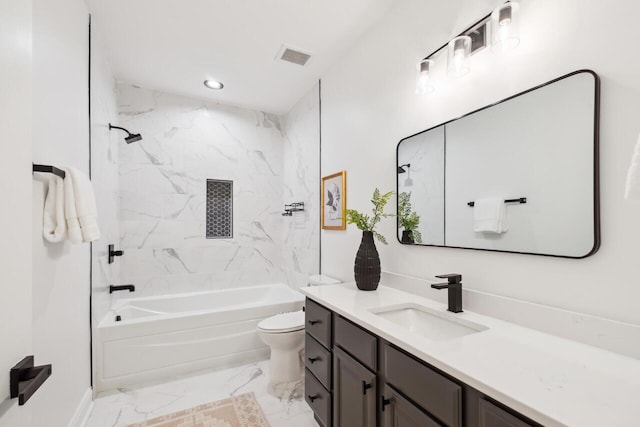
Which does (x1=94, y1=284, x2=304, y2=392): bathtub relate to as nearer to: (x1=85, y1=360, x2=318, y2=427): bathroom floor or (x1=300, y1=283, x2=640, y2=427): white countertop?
(x1=85, y1=360, x2=318, y2=427): bathroom floor

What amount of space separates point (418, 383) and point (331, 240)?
172 cm

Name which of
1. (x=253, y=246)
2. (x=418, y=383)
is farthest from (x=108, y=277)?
(x=418, y=383)

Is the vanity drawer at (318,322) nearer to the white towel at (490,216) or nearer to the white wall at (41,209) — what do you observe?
the white towel at (490,216)

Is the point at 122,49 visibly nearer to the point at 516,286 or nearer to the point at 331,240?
the point at 331,240

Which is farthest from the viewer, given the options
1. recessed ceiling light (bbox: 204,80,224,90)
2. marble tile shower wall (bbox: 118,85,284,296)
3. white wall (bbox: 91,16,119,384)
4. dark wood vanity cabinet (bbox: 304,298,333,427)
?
marble tile shower wall (bbox: 118,85,284,296)

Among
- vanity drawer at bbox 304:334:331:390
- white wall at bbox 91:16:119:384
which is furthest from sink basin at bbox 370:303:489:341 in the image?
white wall at bbox 91:16:119:384

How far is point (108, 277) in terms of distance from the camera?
2590 millimetres

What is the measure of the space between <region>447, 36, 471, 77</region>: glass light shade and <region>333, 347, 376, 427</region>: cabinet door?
1.49 m

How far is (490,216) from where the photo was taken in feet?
4.49

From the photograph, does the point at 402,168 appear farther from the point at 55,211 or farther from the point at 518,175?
the point at 55,211

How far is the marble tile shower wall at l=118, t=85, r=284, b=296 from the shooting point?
310 cm

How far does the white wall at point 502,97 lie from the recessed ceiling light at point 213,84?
1.37 m

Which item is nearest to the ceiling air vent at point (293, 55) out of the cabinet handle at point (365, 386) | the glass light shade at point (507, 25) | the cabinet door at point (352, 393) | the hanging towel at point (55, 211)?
the glass light shade at point (507, 25)

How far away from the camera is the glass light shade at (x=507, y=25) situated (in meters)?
1.23
